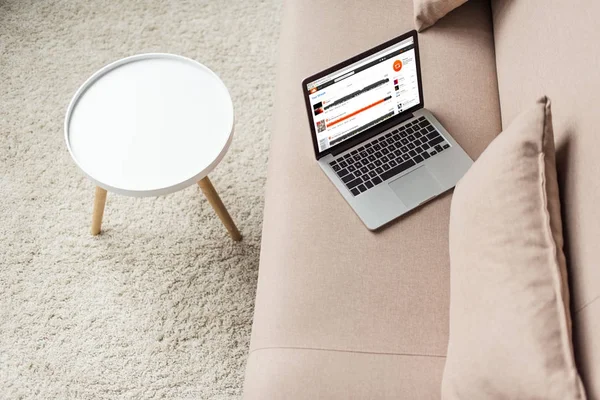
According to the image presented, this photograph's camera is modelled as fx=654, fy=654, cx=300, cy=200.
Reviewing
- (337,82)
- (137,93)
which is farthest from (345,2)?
(137,93)

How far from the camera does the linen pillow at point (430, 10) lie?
152cm

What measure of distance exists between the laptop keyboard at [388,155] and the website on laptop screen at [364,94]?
42mm

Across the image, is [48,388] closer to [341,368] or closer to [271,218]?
[271,218]

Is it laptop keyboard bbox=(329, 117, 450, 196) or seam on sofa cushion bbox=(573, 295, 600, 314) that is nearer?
seam on sofa cushion bbox=(573, 295, 600, 314)

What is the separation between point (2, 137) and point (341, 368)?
1.42 m

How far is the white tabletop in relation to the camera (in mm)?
1496

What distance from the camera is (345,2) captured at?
5.41ft

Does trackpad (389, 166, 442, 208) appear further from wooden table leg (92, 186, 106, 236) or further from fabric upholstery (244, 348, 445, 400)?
wooden table leg (92, 186, 106, 236)

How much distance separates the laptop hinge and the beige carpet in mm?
501

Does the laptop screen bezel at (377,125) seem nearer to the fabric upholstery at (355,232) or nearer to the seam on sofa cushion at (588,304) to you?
the fabric upholstery at (355,232)

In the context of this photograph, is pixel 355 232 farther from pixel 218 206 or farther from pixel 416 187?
pixel 218 206

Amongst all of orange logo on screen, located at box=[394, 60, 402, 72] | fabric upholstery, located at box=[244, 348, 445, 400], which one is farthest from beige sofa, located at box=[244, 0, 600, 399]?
orange logo on screen, located at box=[394, 60, 402, 72]

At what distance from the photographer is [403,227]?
1.34 m

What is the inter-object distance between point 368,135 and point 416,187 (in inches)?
6.7
